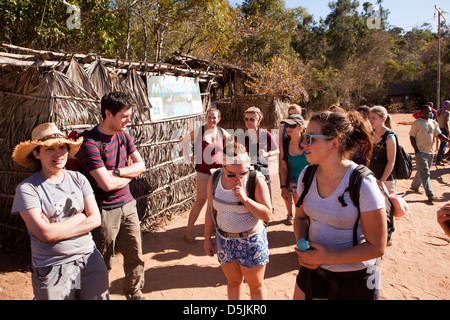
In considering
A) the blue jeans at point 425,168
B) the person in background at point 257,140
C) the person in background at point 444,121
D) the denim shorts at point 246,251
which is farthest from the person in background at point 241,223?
the person in background at point 444,121

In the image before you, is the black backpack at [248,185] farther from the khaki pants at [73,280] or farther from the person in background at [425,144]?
the person in background at [425,144]

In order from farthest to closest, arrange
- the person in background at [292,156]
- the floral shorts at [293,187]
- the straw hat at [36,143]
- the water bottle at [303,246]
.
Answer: the floral shorts at [293,187] < the person in background at [292,156] < the straw hat at [36,143] < the water bottle at [303,246]

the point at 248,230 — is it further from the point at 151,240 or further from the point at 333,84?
the point at 333,84

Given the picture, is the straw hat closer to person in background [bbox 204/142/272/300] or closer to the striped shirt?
the striped shirt

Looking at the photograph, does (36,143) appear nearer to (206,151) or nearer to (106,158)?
(106,158)

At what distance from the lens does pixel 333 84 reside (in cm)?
2631

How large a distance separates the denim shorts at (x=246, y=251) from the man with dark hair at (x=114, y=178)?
1000mm

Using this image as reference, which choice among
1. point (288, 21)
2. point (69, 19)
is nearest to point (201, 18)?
point (69, 19)

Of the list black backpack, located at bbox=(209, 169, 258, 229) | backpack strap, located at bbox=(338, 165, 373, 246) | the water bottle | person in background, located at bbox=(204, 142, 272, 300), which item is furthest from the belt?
backpack strap, located at bbox=(338, 165, 373, 246)

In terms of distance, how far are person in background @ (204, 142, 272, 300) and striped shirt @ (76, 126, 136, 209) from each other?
0.95 m

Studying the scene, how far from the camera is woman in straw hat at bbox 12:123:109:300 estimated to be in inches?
80.3

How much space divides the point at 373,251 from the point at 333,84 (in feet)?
88.3

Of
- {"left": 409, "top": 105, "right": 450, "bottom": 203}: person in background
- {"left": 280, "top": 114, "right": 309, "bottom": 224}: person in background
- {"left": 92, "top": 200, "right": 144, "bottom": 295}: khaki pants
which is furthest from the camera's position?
{"left": 409, "top": 105, "right": 450, "bottom": 203}: person in background

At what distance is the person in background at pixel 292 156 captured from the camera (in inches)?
166
